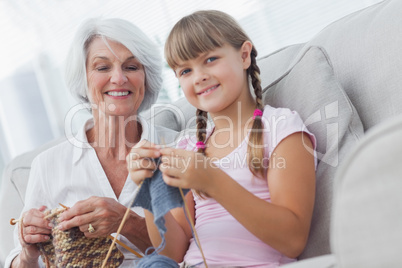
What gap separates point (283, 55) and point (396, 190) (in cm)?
103

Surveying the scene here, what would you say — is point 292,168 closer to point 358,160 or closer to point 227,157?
point 227,157

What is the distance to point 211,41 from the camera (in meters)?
1.15

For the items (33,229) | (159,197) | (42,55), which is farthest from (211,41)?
(42,55)

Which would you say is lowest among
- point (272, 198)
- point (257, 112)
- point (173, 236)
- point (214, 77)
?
point (173, 236)

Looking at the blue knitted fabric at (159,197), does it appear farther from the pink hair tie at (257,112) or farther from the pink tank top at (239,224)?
the pink hair tie at (257,112)

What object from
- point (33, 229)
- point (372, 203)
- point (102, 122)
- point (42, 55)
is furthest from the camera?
point (42, 55)

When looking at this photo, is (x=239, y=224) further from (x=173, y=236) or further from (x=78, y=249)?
(x=78, y=249)

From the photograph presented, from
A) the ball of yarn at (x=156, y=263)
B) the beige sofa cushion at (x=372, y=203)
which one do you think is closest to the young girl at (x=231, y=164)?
the ball of yarn at (x=156, y=263)

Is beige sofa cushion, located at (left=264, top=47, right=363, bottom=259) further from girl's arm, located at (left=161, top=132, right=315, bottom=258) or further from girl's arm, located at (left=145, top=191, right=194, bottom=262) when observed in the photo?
girl's arm, located at (left=145, top=191, right=194, bottom=262)

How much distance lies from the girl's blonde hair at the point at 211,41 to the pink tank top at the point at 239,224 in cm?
2

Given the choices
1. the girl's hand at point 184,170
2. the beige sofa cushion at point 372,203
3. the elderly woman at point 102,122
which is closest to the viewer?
the beige sofa cushion at point 372,203

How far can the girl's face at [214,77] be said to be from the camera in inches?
45.2

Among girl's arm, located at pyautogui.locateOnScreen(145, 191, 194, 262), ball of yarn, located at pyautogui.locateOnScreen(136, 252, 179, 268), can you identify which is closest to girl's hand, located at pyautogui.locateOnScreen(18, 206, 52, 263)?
girl's arm, located at pyautogui.locateOnScreen(145, 191, 194, 262)

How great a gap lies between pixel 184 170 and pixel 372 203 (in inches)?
19.0
